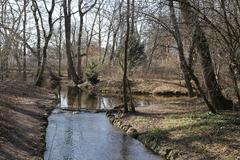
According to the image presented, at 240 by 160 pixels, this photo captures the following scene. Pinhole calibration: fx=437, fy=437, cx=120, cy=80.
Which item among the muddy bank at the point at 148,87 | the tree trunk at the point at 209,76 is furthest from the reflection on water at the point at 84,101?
the tree trunk at the point at 209,76

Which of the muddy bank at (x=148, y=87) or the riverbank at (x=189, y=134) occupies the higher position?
the muddy bank at (x=148, y=87)

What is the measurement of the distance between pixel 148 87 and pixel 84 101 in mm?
9147

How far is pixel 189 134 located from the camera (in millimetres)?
16219

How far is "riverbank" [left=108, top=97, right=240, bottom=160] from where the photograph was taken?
14.0 metres

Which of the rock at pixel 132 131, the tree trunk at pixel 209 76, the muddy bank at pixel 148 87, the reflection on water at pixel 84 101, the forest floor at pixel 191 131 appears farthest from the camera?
the muddy bank at pixel 148 87

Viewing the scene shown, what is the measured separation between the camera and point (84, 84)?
4412 cm

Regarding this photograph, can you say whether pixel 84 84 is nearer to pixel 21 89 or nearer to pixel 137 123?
pixel 21 89

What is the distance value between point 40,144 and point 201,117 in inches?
275

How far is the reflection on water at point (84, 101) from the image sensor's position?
2862 centimetres

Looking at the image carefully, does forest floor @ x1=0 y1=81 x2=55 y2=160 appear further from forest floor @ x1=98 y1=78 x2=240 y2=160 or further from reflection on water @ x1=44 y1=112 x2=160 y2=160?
forest floor @ x1=98 y1=78 x2=240 y2=160

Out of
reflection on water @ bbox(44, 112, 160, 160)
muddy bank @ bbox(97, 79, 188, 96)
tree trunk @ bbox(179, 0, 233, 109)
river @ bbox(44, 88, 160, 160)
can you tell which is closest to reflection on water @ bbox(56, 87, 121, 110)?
river @ bbox(44, 88, 160, 160)

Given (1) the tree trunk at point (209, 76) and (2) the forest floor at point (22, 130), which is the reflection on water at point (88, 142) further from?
(1) the tree trunk at point (209, 76)

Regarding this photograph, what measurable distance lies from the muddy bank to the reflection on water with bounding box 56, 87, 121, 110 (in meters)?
3.06

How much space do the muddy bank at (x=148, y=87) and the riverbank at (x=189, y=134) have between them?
1433 centimetres
